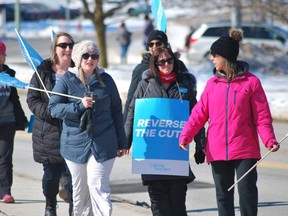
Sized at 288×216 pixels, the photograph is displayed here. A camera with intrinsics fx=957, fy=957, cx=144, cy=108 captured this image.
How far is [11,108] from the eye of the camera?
1012cm

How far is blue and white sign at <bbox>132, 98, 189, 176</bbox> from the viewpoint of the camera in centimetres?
799

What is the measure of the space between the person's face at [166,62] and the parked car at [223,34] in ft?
82.0

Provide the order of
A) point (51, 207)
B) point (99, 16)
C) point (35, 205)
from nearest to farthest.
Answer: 1. point (51, 207)
2. point (35, 205)
3. point (99, 16)

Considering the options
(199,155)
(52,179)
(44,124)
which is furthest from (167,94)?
(52,179)

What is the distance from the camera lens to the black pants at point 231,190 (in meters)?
7.52

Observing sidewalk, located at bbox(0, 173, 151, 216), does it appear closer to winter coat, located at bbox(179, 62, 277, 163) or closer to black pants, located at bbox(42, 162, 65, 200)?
black pants, located at bbox(42, 162, 65, 200)

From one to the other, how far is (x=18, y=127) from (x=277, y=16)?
703 inches

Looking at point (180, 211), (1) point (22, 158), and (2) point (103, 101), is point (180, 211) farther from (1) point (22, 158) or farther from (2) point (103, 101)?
(1) point (22, 158)

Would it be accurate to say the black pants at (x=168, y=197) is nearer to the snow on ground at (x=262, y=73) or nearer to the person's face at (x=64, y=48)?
the person's face at (x=64, y=48)

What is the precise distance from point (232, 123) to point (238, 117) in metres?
0.07

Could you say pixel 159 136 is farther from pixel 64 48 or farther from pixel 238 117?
pixel 64 48

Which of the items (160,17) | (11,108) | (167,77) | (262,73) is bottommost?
(11,108)

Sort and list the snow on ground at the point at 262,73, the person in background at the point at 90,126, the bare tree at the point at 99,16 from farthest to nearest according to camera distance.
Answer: the bare tree at the point at 99,16 → the snow on ground at the point at 262,73 → the person in background at the point at 90,126

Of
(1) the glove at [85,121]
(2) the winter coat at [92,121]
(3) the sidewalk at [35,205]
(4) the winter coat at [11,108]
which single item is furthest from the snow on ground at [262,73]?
(1) the glove at [85,121]
